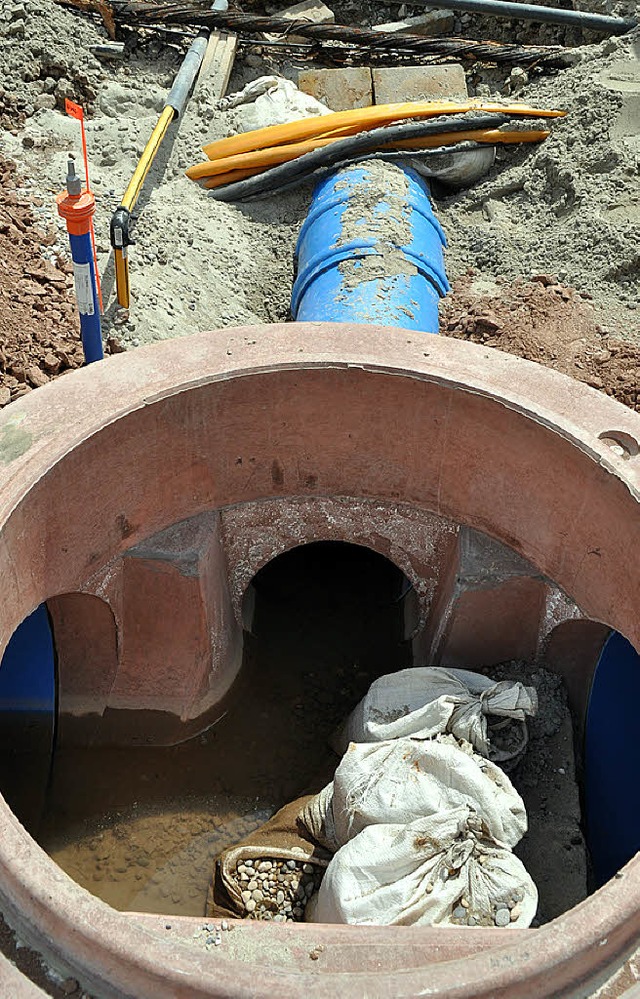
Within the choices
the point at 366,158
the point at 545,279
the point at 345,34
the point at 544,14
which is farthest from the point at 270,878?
the point at 544,14

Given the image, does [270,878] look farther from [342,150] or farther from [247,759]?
[342,150]

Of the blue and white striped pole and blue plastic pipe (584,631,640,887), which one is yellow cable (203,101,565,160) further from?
blue plastic pipe (584,631,640,887)

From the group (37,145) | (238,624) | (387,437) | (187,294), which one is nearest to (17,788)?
(238,624)

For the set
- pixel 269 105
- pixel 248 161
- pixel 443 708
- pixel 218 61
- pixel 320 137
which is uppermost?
pixel 218 61

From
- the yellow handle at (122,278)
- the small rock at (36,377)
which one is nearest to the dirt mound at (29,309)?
the small rock at (36,377)

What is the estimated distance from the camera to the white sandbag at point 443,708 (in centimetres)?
441

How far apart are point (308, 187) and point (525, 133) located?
175 centimetres

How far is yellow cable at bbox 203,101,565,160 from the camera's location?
7449 mm

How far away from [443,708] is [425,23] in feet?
24.0

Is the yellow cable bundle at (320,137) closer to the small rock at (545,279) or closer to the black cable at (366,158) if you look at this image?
the black cable at (366,158)

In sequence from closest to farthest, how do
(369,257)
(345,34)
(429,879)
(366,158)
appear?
1. (429,879)
2. (369,257)
3. (366,158)
4. (345,34)

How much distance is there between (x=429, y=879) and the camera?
362cm

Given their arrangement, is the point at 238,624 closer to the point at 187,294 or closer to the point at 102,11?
the point at 187,294

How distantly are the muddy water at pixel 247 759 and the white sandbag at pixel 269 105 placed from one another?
3771 millimetres
